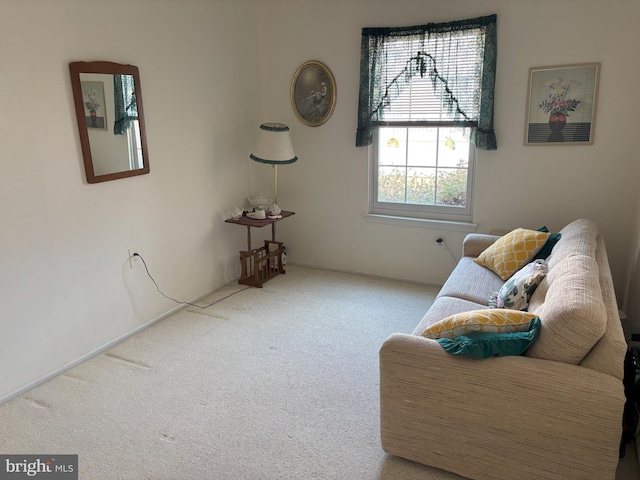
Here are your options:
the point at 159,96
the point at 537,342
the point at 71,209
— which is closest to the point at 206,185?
the point at 159,96

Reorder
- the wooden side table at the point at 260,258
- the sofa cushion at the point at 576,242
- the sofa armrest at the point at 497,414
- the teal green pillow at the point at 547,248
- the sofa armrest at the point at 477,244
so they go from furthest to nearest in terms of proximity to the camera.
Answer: the wooden side table at the point at 260,258, the sofa armrest at the point at 477,244, the teal green pillow at the point at 547,248, the sofa cushion at the point at 576,242, the sofa armrest at the point at 497,414

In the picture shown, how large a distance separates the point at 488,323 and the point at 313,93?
2854 millimetres

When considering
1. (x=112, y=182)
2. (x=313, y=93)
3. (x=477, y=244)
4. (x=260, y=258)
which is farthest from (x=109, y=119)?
(x=477, y=244)

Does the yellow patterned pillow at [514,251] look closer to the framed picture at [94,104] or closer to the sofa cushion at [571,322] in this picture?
the sofa cushion at [571,322]

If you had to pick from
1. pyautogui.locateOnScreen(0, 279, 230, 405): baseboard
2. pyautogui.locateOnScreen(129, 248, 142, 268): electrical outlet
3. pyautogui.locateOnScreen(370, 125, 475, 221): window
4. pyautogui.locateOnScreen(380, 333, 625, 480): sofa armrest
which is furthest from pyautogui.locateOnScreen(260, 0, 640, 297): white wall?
pyautogui.locateOnScreen(380, 333, 625, 480): sofa armrest

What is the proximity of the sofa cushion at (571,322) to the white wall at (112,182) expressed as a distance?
2528 millimetres

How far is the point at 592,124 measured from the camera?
3270mm

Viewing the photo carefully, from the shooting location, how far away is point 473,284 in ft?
9.55

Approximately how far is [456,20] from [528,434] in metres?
2.92

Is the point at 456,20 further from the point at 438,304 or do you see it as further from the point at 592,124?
the point at 438,304

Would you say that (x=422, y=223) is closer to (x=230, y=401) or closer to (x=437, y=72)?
(x=437, y=72)

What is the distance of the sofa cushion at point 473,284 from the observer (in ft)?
9.12

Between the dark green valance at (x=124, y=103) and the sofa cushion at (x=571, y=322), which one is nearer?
the sofa cushion at (x=571, y=322)

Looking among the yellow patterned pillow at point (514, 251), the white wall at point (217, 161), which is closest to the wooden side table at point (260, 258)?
the white wall at point (217, 161)
